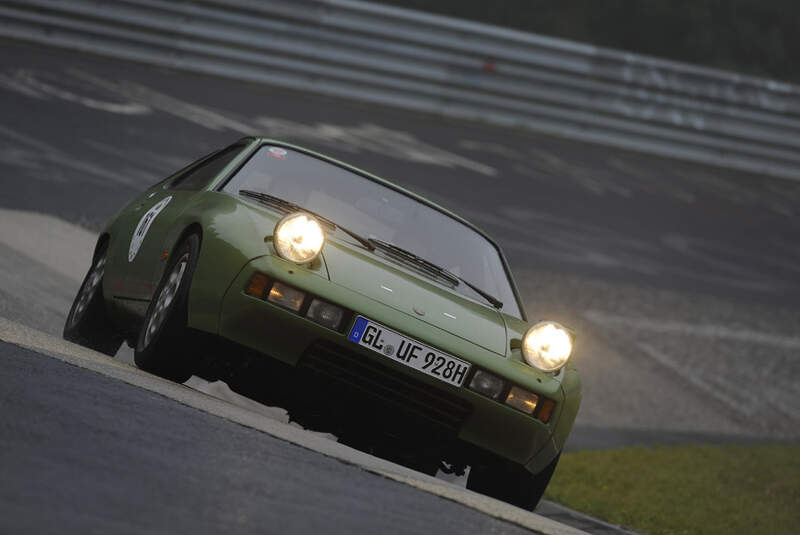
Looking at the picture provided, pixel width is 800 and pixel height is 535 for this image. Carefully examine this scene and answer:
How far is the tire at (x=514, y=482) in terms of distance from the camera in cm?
575

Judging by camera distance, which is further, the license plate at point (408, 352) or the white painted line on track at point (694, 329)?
the white painted line on track at point (694, 329)

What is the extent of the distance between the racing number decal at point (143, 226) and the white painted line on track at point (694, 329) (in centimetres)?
594

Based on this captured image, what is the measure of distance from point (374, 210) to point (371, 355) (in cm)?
128

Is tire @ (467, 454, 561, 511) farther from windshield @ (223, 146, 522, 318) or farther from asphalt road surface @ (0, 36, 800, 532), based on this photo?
asphalt road surface @ (0, 36, 800, 532)

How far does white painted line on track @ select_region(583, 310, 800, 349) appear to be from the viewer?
12273 mm

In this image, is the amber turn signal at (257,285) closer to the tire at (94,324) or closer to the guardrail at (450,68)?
the tire at (94,324)

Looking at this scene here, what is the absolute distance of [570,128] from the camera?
19.1m

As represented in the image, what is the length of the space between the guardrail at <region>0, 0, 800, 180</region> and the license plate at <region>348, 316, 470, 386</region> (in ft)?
39.0

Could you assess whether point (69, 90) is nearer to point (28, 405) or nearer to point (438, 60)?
point (438, 60)

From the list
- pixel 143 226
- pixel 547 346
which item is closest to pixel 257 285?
pixel 547 346

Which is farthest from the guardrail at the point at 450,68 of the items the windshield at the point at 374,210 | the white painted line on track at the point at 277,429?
the white painted line on track at the point at 277,429

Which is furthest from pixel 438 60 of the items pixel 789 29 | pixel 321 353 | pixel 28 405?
pixel 28 405

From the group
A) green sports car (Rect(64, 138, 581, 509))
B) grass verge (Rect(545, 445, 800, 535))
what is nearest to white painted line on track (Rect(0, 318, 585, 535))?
green sports car (Rect(64, 138, 581, 509))

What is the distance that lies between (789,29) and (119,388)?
24.1m
